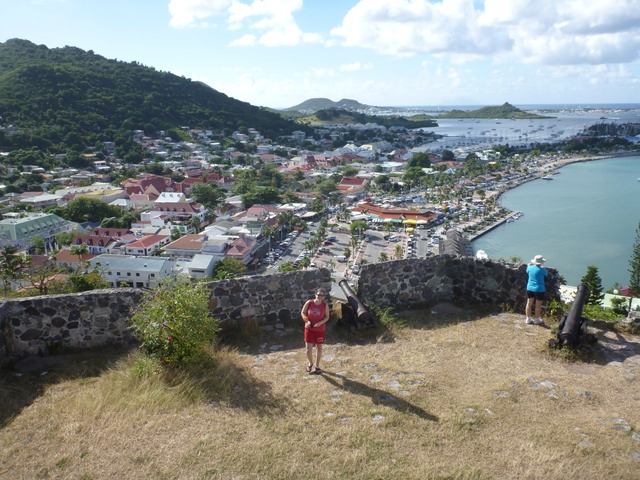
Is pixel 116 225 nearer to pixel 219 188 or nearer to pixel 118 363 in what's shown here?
pixel 219 188

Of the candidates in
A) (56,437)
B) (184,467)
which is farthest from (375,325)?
(56,437)

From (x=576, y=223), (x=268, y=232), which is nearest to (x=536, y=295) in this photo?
(x=268, y=232)

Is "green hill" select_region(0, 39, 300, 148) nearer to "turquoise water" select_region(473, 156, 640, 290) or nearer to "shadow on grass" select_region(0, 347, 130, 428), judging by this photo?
"turquoise water" select_region(473, 156, 640, 290)

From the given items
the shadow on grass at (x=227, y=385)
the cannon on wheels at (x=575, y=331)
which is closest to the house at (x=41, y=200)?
the shadow on grass at (x=227, y=385)

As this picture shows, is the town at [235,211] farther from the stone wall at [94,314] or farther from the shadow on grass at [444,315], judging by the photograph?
the stone wall at [94,314]

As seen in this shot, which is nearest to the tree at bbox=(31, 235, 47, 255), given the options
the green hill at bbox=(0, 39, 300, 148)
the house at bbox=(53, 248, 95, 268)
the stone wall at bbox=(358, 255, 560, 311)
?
the house at bbox=(53, 248, 95, 268)

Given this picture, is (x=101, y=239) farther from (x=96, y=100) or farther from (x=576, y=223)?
(x=96, y=100)
